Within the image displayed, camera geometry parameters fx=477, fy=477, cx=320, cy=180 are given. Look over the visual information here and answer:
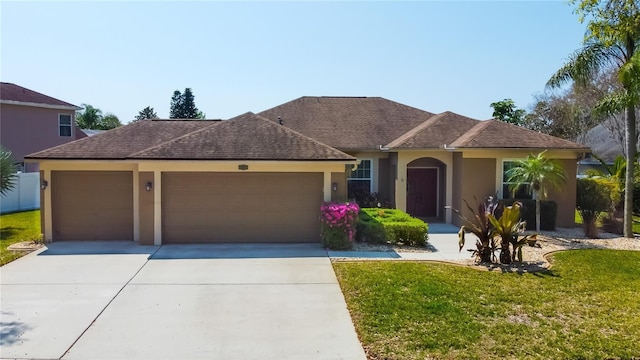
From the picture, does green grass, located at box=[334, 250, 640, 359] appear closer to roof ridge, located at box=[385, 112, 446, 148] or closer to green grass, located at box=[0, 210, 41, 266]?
roof ridge, located at box=[385, 112, 446, 148]

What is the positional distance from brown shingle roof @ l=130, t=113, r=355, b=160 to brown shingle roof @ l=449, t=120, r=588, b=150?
5571 millimetres

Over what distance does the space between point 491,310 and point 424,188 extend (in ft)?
39.1

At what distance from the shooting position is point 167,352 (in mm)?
6348

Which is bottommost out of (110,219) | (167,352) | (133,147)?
(167,352)

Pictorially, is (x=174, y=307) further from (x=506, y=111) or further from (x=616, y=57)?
(x=506, y=111)

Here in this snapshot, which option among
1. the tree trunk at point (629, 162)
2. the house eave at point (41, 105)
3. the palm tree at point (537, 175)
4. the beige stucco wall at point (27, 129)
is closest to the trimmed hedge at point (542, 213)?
the palm tree at point (537, 175)

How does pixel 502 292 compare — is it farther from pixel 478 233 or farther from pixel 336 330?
pixel 336 330

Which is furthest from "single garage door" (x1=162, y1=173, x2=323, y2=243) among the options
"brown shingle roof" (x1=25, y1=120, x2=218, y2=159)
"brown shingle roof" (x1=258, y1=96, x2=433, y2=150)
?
"brown shingle roof" (x1=258, y1=96, x2=433, y2=150)

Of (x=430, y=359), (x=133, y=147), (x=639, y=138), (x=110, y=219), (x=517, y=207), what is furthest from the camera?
(x=639, y=138)

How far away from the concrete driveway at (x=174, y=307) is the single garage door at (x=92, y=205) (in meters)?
1.78

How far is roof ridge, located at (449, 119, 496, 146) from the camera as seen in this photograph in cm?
1727

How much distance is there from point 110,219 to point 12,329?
7.47 metres

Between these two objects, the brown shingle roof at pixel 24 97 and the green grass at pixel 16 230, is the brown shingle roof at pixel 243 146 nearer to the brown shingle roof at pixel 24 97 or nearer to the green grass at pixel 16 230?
the green grass at pixel 16 230

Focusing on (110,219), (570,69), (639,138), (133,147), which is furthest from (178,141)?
(639,138)
